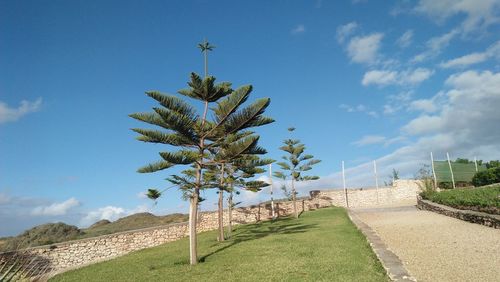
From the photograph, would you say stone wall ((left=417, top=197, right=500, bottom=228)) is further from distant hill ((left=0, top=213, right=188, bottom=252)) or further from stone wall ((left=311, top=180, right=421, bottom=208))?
distant hill ((left=0, top=213, right=188, bottom=252))

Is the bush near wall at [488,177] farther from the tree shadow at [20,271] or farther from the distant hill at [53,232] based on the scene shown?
the distant hill at [53,232]

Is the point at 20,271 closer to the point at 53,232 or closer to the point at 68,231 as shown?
the point at 53,232

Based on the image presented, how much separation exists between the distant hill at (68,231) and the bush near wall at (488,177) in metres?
15.6

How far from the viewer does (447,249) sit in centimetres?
667

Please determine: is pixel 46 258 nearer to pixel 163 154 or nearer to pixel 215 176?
pixel 215 176

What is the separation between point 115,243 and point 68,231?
14.9ft

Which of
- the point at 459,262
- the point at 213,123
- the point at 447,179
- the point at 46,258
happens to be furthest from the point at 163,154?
the point at 447,179

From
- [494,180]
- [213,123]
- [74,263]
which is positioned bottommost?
[74,263]

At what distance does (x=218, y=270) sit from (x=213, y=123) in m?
3.27

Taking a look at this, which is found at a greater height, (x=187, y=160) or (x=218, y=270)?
(x=187, y=160)

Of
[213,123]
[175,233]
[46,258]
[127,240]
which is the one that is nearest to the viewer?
[213,123]

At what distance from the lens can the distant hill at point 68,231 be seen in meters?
14.9

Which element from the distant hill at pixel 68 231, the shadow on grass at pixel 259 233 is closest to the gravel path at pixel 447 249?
the shadow on grass at pixel 259 233

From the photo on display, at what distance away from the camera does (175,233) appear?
1680 centimetres
